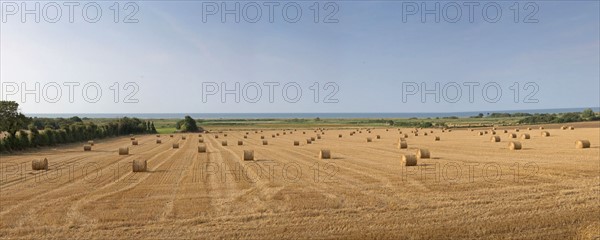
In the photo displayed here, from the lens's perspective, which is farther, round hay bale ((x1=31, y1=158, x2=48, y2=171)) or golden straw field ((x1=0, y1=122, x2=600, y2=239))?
round hay bale ((x1=31, y1=158, x2=48, y2=171))

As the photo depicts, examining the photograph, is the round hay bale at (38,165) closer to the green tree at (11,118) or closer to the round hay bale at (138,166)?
the round hay bale at (138,166)

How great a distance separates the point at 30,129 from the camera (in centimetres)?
4944

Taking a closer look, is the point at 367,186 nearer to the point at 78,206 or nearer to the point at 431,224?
the point at 431,224

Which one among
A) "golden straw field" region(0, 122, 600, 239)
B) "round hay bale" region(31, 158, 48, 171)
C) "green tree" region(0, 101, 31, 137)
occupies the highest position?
"green tree" region(0, 101, 31, 137)

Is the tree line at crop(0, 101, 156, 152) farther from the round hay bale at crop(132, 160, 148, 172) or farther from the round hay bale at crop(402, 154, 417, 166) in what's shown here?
the round hay bale at crop(402, 154, 417, 166)

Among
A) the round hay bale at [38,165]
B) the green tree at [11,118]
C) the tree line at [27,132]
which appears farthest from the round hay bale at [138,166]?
the green tree at [11,118]

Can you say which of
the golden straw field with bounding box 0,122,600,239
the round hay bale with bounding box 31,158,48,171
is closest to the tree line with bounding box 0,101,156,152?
the round hay bale with bounding box 31,158,48,171

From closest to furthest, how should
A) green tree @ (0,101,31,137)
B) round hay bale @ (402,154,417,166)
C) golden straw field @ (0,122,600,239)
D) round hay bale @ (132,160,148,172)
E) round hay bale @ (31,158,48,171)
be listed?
golden straw field @ (0,122,600,239) < round hay bale @ (132,160,148,172) < round hay bale @ (402,154,417,166) < round hay bale @ (31,158,48,171) < green tree @ (0,101,31,137)

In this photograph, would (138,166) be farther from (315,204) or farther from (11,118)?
(11,118)

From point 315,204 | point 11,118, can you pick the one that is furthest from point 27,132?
point 315,204

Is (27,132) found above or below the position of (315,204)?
above

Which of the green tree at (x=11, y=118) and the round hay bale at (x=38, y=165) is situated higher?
the green tree at (x=11, y=118)

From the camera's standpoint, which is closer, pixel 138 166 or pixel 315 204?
pixel 315 204

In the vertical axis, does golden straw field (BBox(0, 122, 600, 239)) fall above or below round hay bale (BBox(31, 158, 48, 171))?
below
